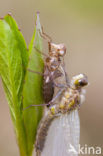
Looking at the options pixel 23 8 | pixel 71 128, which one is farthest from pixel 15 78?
pixel 23 8

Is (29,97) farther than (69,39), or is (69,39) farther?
(69,39)

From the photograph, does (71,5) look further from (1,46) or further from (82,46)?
(1,46)

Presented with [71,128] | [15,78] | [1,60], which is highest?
[1,60]

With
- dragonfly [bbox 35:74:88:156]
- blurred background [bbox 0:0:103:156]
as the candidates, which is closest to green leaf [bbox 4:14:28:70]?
dragonfly [bbox 35:74:88:156]

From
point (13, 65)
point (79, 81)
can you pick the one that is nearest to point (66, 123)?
point (79, 81)

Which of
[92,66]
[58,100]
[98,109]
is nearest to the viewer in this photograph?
[58,100]

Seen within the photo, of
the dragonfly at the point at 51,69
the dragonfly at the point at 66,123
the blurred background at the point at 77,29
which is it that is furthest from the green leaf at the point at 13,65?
the blurred background at the point at 77,29

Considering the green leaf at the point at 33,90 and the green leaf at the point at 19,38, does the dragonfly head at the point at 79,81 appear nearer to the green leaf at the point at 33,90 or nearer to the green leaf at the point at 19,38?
the green leaf at the point at 33,90
